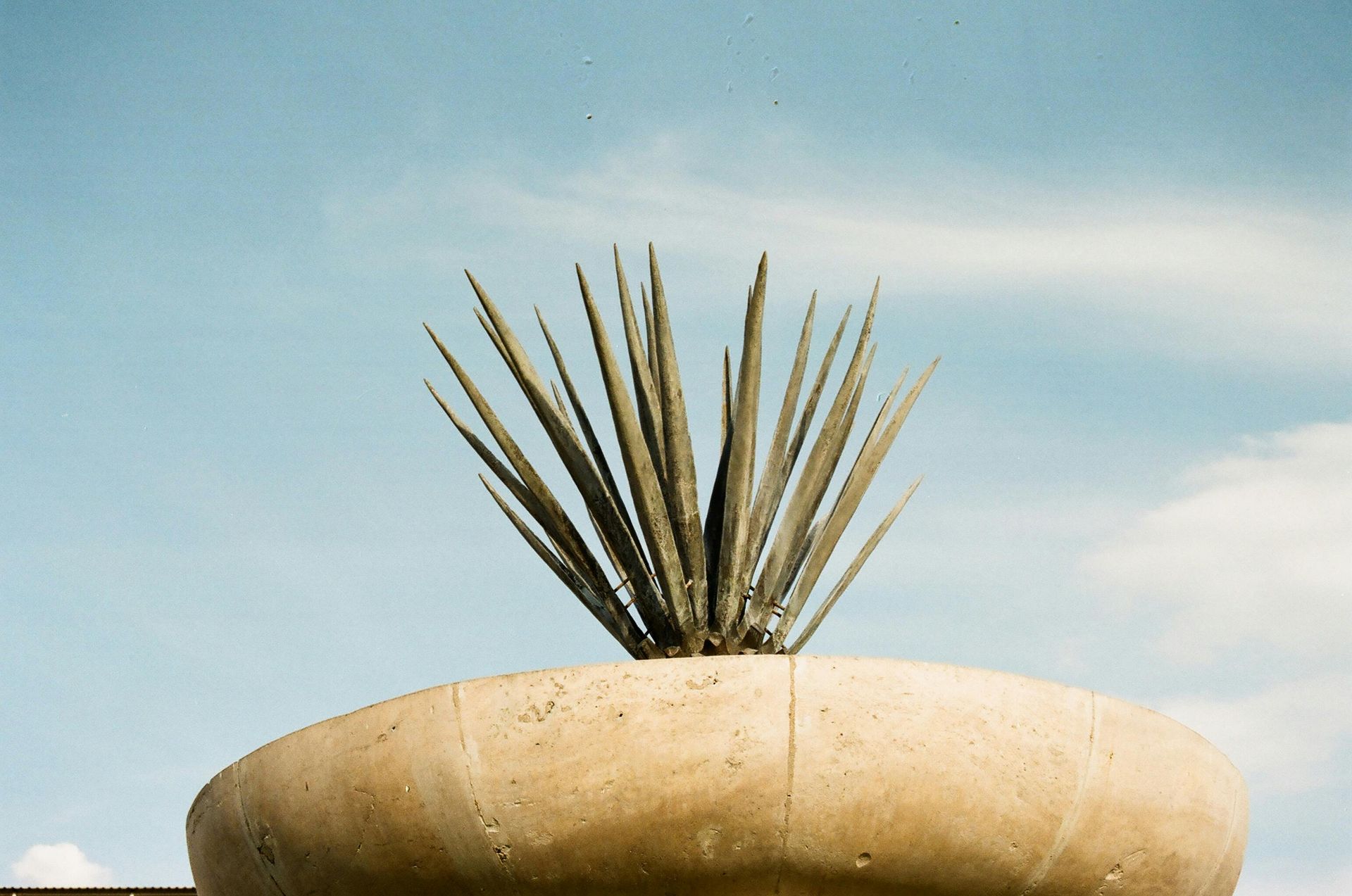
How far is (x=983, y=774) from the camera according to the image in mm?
5387

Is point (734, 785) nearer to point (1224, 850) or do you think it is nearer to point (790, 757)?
point (790, 757)

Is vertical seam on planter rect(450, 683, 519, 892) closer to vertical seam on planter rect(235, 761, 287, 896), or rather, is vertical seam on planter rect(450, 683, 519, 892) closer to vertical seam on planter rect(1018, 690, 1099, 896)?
vertical seam on planter rect(235, 761, 287, 896)

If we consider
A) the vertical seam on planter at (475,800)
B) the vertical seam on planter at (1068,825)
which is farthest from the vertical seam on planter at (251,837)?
the vertical seam on planter at (1068,825)

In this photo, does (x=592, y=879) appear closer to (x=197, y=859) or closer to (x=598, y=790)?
(x=598, y=790)

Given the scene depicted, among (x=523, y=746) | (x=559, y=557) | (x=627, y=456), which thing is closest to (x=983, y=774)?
(x=523, y=746)

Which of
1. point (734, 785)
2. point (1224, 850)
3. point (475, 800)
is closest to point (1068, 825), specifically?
point (1224, 850)

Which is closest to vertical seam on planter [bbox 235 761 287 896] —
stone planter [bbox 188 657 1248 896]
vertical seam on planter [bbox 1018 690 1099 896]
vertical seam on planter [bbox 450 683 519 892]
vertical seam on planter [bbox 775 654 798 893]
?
stone planter [bbox 188 657 1248 896]

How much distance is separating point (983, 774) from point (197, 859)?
3.33 m

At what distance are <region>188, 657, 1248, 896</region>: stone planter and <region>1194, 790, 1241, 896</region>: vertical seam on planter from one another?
1.79 ft

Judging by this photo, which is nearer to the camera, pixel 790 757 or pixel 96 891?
pixel 790 757

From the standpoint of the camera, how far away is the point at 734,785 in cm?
520

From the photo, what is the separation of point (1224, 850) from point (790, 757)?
2119 mm

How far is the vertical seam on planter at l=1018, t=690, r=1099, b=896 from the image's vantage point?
5.53 meters

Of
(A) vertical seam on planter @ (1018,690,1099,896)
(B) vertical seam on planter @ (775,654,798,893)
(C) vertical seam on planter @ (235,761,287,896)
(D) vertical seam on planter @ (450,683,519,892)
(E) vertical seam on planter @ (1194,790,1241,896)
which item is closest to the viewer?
(B) vertical seam on planter @ (775,654,798,893)
